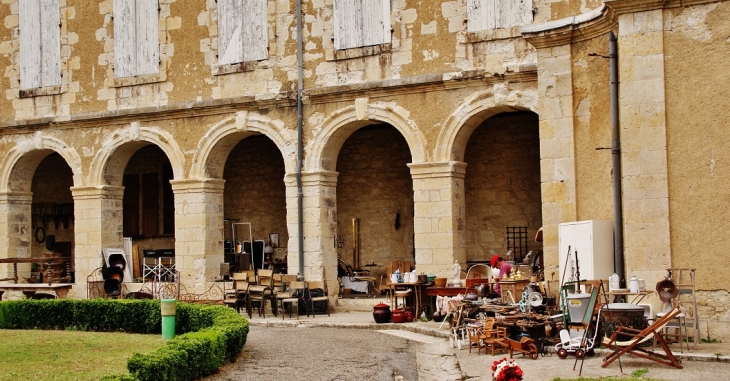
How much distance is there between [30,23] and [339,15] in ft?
23.4

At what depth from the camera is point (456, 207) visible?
1614 centimetres

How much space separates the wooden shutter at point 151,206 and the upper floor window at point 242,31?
422 centimetres

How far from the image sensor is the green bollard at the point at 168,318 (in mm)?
12766

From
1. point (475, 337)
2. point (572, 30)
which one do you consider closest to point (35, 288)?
point (475, 337)

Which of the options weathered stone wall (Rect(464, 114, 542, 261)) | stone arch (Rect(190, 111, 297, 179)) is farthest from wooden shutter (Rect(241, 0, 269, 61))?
weathered stone wall (Rect(464, 114, 542, 261))

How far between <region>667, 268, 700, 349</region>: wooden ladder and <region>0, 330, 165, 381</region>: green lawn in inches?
228

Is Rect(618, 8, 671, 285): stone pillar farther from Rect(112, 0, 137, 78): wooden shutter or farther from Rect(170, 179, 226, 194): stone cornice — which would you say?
Rect(112, 0, 137, 78): wooden shutter

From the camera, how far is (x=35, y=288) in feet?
60.5

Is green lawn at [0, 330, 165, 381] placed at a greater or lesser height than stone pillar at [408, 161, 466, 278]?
lesser

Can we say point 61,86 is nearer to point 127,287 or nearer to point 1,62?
point 1,62

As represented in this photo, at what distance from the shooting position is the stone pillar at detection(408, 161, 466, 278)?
1594cm

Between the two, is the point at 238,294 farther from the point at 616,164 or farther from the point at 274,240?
the point at 616,164

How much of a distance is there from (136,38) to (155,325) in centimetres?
696

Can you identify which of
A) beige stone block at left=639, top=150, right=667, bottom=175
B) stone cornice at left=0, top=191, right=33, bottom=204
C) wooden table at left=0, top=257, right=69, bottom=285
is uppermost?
stone cornice at left=0, top=191, right=33, bottom=204
